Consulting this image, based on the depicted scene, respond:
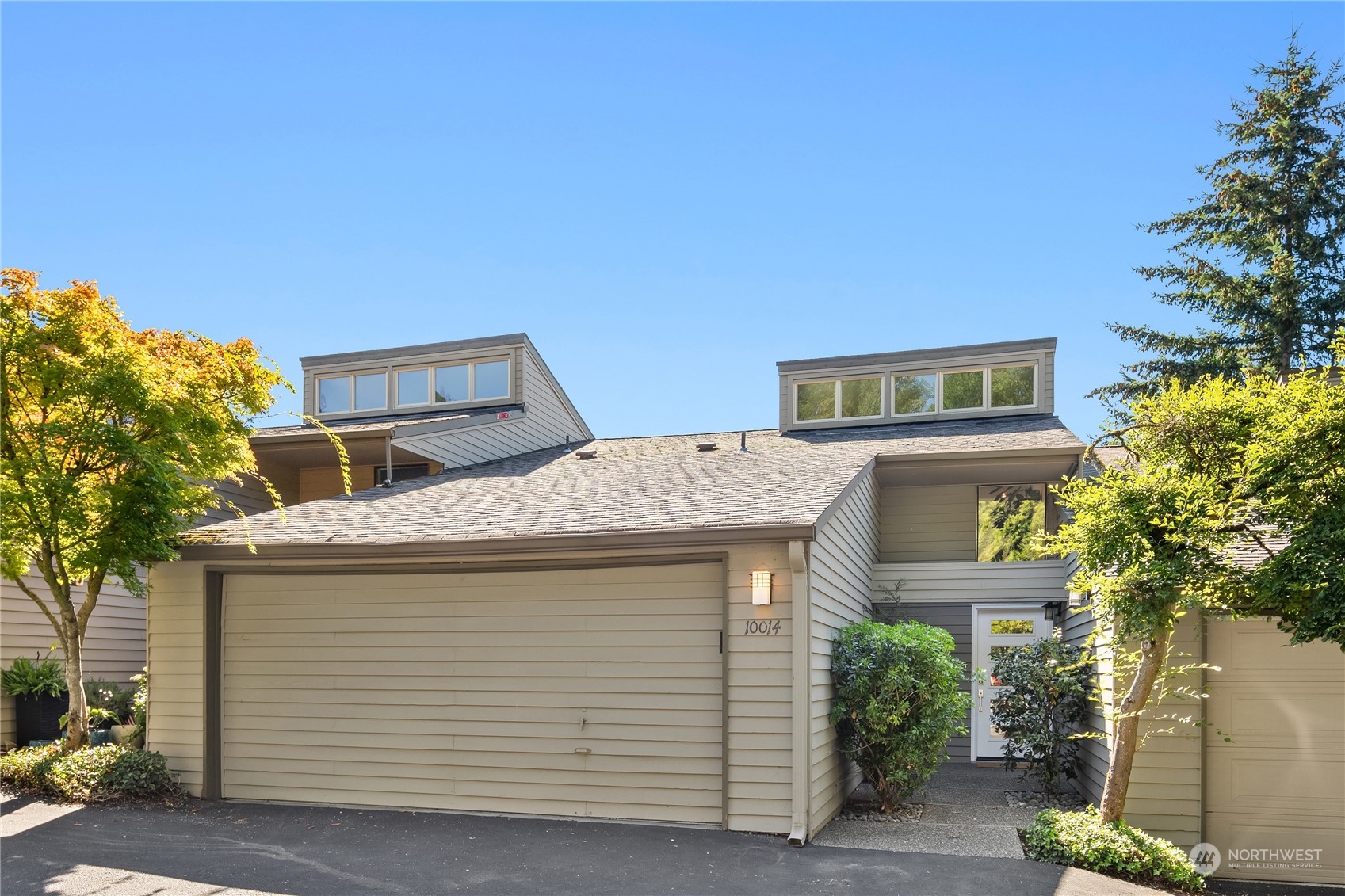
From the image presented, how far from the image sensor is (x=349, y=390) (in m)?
16.8

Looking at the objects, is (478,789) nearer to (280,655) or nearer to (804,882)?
(280,655)

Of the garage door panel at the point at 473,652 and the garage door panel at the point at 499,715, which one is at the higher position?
the garage door panel at the point at 473,652

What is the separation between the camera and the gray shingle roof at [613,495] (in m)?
8.35

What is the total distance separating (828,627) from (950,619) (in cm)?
535

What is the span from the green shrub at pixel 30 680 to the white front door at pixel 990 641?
1138 cm

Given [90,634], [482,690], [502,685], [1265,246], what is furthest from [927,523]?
[1265,246]

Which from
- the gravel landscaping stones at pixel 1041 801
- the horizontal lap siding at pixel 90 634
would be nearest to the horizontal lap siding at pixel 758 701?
the gravel landscaping stones at pixel 1041 801

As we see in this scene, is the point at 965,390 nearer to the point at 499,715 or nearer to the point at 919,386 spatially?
the point at 919,386

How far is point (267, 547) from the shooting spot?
888 centimetres

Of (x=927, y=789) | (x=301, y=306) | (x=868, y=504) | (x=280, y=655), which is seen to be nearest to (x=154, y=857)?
(x=280, y=655)

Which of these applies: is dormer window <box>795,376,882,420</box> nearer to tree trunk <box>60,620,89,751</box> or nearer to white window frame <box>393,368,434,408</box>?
white window frame <box>393,368,434,408</box>

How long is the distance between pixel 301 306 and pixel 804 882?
1380cm

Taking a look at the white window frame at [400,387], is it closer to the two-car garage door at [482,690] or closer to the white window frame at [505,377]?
the white window frame at [505,377]

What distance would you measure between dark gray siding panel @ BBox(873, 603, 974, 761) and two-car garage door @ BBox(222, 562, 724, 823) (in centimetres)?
595
